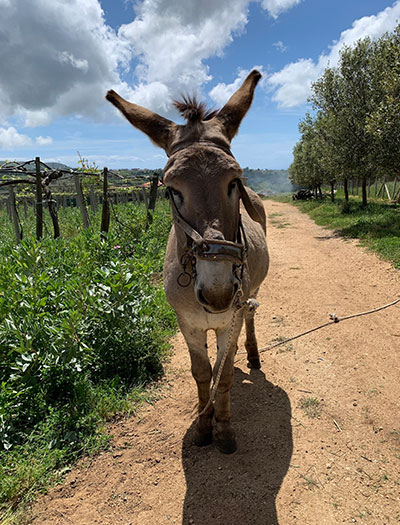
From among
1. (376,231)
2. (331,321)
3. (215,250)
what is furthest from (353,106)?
(215,250)

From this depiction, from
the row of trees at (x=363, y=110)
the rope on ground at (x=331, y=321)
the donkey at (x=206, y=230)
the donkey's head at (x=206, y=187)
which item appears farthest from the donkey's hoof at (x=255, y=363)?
the row of trees at (x=363, y=110)

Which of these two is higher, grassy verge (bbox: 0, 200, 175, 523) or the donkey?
the donkey

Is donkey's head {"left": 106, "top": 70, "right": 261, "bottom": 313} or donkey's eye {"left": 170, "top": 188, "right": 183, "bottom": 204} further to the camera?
donkey's eye {"left": 170, "top": 188, "right": 183, "bottom": 204}

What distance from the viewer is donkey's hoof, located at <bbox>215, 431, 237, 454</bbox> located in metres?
3.00

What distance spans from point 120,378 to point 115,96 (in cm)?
328

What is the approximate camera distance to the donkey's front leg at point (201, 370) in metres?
2.95

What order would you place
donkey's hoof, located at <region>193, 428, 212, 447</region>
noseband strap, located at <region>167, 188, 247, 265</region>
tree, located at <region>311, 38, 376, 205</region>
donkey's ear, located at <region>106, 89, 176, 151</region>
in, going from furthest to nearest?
tree, located at <region>311, 38, 376, 205</region> < donkey's hoof, located at <region>193, 428, 212, 447</region> < donkey's ear, located at <region>106, 89, 176, 151</region> < noseband strap, located at <region>167, 188, 247, 265</region>

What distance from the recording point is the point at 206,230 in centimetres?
203

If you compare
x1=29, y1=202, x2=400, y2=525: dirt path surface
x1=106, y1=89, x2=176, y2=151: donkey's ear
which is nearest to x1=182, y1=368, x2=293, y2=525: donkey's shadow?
x1=29, y1=202, x2=400, y2=525: dirt path surface

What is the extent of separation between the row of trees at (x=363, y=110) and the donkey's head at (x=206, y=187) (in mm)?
11747

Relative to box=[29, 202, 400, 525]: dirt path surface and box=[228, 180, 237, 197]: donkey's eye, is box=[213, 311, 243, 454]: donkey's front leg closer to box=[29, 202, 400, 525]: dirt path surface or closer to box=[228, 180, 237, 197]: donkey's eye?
box=[29, 202, 400, 525]: dirt path surface

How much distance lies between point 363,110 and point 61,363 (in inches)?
654

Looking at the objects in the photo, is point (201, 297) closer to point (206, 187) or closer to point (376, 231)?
point (206, 187)

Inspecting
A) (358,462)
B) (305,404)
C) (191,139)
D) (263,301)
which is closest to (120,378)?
(305,404)
